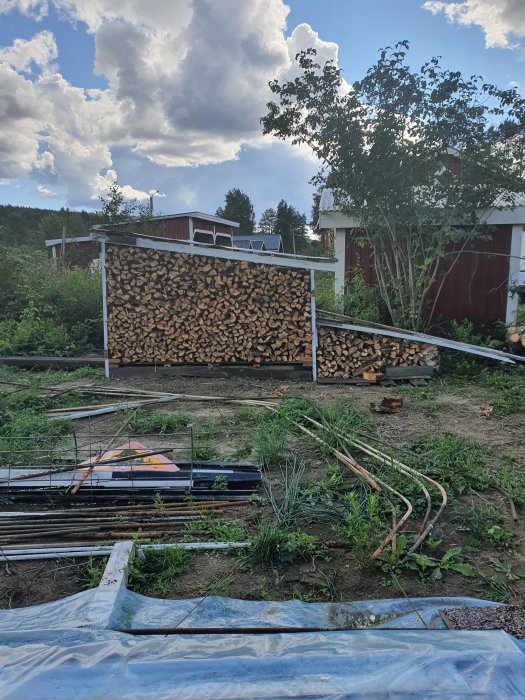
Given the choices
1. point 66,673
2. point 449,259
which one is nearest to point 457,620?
point 66,673

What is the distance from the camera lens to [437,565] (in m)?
2.87

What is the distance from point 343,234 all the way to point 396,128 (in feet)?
8.83

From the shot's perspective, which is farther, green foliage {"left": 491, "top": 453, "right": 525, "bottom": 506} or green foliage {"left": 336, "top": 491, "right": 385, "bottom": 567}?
green foliage {"left": 491, "top": 453, "right": 525, "bottom": 506}

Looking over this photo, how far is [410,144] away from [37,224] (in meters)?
29.7

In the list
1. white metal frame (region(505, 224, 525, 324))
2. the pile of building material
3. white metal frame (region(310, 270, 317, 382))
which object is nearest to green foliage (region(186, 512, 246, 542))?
the pile of building material

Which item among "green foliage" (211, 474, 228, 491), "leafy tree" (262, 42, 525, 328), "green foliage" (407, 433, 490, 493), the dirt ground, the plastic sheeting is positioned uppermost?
"leafy tree" (262, 42, 525, 328)

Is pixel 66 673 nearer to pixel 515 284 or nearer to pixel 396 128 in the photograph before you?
pixel 396 128

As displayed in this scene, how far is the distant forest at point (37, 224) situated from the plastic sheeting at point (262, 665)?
18.2m

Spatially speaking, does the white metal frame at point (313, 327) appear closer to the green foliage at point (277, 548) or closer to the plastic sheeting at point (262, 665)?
the green foliage at point (277, 548)

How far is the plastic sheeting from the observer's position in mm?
1410

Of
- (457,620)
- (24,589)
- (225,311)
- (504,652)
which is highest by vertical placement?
(225,311)

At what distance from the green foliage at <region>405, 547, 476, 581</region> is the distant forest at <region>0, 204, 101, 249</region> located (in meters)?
17.7

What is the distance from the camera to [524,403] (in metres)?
6.25

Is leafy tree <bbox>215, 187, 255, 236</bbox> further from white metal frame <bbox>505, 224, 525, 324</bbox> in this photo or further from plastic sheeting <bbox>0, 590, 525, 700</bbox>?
plastic sheeting <bbox>0, 590, 525, 700</bbox>
